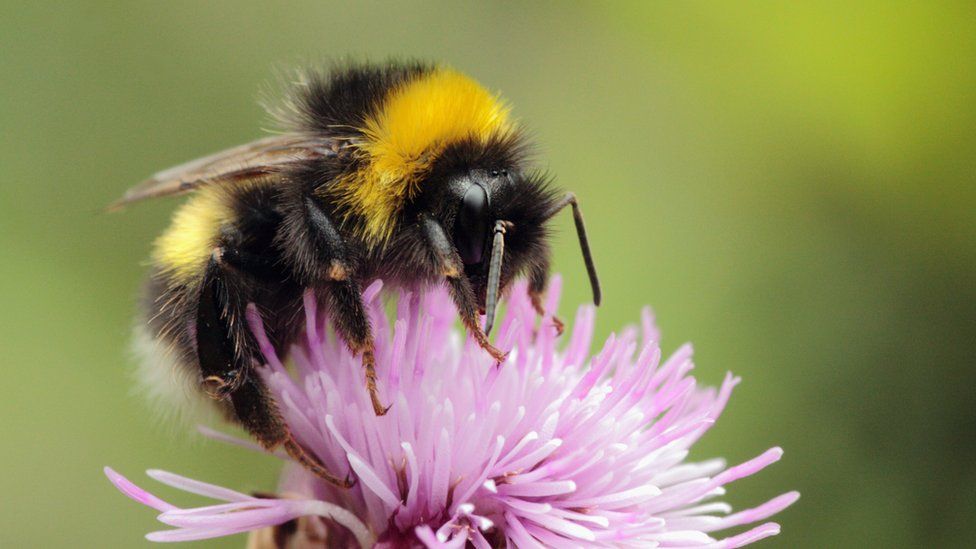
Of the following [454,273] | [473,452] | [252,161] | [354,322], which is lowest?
[473,452]

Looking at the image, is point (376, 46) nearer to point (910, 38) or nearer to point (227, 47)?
point (227, 47)

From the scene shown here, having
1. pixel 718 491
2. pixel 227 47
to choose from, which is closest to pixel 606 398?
pixel 718 491

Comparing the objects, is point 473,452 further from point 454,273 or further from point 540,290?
point 540,290

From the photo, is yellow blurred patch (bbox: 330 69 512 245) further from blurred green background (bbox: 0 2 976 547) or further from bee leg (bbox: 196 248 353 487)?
blurred green background (bbox: 0 2 976 547)

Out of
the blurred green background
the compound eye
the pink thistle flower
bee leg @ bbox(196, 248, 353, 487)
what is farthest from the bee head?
the blurred green background

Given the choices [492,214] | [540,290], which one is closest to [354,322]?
[492,214]

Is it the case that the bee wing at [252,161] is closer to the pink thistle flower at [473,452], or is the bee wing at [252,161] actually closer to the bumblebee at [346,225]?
the bumblebee at [346,225]
